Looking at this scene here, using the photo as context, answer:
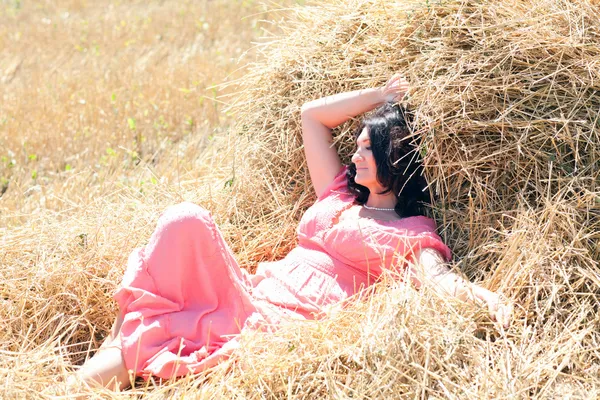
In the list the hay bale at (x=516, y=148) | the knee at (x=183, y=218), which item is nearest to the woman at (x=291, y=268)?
the knee at (x=183, y=218)

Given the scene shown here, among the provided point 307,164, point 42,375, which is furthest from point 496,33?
point 42,375

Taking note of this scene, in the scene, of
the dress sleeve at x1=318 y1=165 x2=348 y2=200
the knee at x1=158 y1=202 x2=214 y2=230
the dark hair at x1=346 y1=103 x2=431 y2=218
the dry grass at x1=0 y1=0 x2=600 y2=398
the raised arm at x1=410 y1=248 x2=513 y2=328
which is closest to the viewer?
Result: the dry grass at x1=0 y1=0 x2=600 y2=398

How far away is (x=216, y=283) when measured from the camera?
292 centimetres

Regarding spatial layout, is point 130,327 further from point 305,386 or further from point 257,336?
point 305,386

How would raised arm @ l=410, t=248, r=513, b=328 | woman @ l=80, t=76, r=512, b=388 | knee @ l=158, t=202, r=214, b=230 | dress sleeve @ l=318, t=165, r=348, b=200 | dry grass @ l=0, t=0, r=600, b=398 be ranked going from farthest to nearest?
dress sleeve @ l=318, t=165, r=348, b=200
knee @ l=158, t=202, r=214, b=230
woman @ l=80, t=76, r=512, b=388
raised arm @ l=410, t=248, r=513, b=328
dry grass @ l=0, t=0, r=600, b=398

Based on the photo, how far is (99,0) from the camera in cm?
985

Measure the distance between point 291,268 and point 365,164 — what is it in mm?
509

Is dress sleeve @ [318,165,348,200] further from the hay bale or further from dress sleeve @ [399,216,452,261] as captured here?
dress sleeve @ [399,216,452,261]

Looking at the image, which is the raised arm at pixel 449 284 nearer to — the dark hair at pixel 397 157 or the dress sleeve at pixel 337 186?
the dark hair at pixel 397 157

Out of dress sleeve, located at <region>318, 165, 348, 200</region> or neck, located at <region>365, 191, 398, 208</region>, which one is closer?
neck, located at <region>365, 191, 398, 208</region>

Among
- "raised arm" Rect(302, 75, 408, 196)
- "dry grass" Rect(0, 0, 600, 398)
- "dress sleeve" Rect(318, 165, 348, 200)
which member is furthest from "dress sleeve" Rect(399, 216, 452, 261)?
"raised arm" Rect(302, 75, 408, 196)

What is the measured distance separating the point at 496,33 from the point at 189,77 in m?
3.86

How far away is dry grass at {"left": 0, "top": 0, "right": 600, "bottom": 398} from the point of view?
250cm

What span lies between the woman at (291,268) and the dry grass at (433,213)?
0.09m
